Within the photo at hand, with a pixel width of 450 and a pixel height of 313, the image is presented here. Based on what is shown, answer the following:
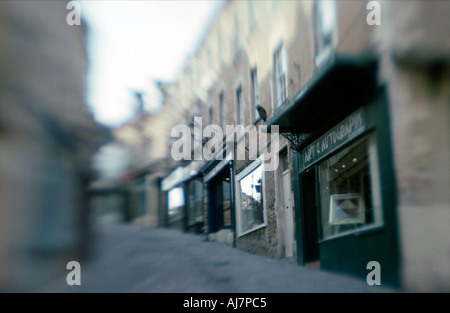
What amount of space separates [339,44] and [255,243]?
6477 millimetres

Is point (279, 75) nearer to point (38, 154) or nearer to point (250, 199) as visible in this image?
point (250, 199)

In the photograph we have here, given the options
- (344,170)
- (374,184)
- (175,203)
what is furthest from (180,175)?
(374,184)

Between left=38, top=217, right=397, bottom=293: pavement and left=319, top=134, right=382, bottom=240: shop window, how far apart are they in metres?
0.88

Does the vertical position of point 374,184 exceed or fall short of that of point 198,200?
it falls short

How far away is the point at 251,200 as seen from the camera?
13.5 metres

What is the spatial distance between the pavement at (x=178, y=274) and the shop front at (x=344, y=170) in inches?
18.5

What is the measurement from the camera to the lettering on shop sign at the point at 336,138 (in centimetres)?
729

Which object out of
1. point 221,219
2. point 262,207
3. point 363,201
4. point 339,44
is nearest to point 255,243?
point 262,207

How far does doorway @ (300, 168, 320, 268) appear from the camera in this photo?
9.68 metres

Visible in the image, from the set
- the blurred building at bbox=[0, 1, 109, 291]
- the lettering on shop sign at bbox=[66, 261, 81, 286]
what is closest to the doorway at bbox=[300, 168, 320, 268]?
the blurred building at bbox=[0, 1, 109, 291]

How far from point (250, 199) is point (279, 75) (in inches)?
154

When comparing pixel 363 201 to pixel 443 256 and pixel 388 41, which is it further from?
pixel 388 41

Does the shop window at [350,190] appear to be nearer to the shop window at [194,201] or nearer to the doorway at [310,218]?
the doorway at [310,218]
